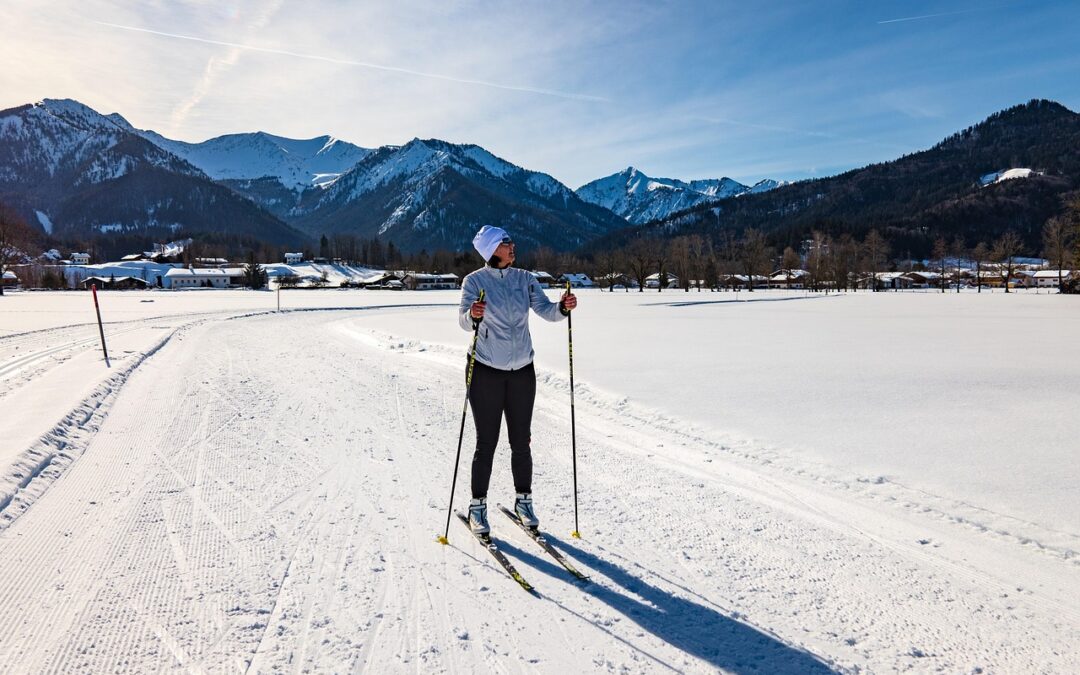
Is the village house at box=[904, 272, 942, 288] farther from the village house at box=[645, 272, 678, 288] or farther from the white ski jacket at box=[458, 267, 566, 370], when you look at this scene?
the white ski jacket at box=[458, 267, 566, 370]

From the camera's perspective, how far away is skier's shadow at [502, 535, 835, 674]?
2863 mm

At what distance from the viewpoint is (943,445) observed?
6.25 m

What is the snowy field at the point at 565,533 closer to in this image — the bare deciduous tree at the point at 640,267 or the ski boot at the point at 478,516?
the ski boot at the point at 478,516

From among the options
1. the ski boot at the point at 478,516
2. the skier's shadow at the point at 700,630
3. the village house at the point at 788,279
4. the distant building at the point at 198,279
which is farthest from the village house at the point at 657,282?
the skier's shadow at the point at 700,630

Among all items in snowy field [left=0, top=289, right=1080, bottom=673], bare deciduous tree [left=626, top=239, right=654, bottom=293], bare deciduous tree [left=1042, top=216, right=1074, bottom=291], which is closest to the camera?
snowy field [left=0, top=289, right=1080, bottom=673]

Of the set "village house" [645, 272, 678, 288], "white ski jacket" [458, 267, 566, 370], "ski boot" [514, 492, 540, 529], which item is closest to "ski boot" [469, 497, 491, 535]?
"ski boot" [514, 492, 540, 529]

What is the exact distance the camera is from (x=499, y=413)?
14.5 feet

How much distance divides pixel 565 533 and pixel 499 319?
6.00 feet

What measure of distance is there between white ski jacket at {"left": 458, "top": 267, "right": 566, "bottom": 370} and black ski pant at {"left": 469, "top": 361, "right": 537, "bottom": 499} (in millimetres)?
103

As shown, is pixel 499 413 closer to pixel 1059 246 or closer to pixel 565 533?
pixel 565 533

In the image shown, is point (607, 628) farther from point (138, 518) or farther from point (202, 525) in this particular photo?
point (138, 518)

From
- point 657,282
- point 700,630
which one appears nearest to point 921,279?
point 657,282

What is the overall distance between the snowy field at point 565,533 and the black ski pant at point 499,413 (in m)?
0.50

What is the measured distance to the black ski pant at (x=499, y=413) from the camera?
14.4 feet
